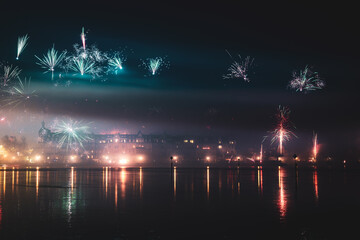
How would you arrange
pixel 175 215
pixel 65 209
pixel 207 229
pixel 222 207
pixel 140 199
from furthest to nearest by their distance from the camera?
pixel 140 199 → pixel 222 207 → pixel 65 209 → pixel 175 215 → pixel 207 229

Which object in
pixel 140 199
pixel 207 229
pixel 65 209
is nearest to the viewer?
pixel 207 229

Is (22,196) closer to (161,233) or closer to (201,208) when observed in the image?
(201,208)

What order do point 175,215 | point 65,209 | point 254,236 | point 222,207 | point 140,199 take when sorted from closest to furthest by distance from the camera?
point 254,236 < point 175,215 < point 65,209 < point 222,207 < point 140,199

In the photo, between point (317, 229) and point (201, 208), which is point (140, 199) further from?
point (317, 229)

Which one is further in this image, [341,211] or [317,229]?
[341,211]

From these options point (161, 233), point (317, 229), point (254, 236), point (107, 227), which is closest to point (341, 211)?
point (317, 229)

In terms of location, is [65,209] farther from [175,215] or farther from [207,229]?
[207,229]

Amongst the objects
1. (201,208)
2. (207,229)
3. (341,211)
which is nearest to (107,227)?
(207,229)

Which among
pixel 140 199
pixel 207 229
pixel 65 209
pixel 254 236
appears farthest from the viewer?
pixel 140 199
